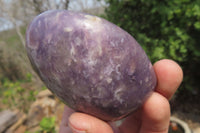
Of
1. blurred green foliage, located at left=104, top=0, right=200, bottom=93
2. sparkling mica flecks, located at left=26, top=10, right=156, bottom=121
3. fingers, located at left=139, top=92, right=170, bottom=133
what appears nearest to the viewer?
sparkling mica flecks, located at left=26, top=10, right=156, bottom=121

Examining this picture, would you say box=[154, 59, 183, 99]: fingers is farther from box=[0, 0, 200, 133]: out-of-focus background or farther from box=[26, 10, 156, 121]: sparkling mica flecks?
box=[0, 0, 200, 133]: out-of-focus background

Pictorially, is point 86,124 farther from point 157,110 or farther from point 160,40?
point 160,40

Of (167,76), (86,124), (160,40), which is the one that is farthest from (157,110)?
(160,40)

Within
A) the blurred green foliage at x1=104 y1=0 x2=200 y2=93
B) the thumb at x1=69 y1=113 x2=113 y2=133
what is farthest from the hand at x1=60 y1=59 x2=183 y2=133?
the blurred green foliage at x1=104 y1=0 x2=200 y2=93

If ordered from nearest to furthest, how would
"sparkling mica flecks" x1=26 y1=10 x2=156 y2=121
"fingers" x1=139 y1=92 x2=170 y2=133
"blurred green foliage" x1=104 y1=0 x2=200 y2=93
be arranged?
1. "sparkling mica flecks" x1=26 y1=10 x2=156 y2=121
2. "fingers" x1=139 y1=92 x2=170 y2=133
3. "blurred green foliage" x1=104 y1=0 x2=200 y2=93

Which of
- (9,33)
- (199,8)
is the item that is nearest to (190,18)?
(199,8)

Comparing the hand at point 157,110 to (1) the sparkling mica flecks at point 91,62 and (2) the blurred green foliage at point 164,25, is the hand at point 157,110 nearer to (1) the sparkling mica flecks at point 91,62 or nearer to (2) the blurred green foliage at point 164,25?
(1) the sparkling mica flecks at point 91,62

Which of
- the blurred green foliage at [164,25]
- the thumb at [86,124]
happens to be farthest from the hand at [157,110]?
the blurred green foliage at [164,25]
